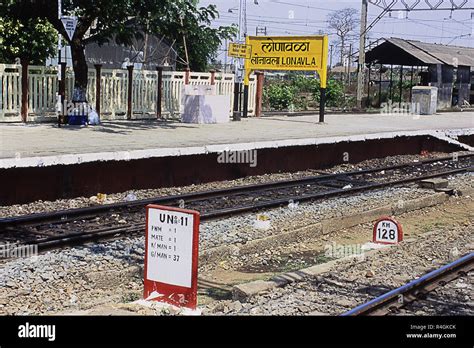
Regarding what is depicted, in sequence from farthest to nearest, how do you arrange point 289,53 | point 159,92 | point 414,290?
1. point 289,53
2. point 159,92
3. point 414,290

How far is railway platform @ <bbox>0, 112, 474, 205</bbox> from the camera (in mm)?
12305

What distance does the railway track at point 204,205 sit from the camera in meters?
9.74

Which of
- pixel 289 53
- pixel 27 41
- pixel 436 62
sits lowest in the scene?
pixel 289 53

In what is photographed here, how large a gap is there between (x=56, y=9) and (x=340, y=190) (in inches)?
353

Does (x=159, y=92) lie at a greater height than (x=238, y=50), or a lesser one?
lesser

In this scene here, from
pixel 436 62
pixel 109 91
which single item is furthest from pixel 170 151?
pixel 436 62

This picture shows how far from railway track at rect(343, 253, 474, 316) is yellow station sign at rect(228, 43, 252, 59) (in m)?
16.2

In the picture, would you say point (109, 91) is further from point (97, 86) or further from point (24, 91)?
point (24, 91)

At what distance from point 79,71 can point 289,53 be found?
7.52 meters

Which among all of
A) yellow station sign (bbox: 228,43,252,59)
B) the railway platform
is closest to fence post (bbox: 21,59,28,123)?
the railway platform

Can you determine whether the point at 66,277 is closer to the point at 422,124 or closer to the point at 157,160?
the point at 157,160

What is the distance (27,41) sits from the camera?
25203 millimetres

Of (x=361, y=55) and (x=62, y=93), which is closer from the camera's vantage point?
(x=62, y=93)

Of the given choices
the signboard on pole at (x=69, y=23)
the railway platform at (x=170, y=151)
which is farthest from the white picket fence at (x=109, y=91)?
the signboard on pole at (x=69, y=23)
